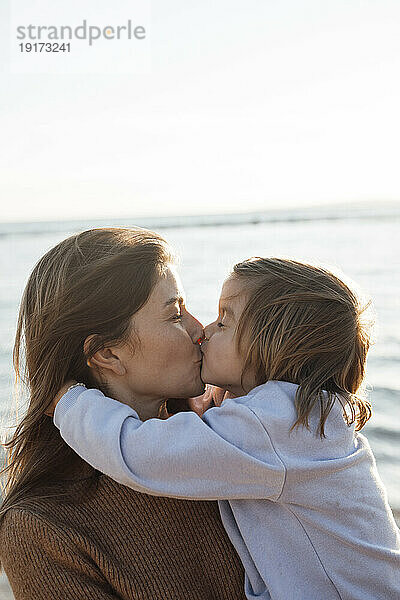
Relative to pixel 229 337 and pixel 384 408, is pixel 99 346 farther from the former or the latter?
pixel 384 408

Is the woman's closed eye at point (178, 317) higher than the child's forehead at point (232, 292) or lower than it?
lower

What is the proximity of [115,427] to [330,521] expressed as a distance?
62 centimetres

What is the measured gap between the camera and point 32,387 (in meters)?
2.48

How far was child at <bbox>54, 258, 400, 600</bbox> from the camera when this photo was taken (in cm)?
203

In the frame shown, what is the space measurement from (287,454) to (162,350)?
0.52 m

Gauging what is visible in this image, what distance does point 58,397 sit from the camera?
2375 mm

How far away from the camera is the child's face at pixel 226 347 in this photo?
2.42 meters

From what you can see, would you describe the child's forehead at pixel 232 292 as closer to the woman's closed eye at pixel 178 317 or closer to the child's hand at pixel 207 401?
the woman's closed eye at pixel 178 317

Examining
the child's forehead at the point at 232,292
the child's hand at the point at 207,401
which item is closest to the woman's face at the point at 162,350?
the child's forehead at the point at 232,292

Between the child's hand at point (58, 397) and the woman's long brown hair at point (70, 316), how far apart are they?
14mm

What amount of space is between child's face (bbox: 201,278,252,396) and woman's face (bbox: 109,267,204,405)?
50mm

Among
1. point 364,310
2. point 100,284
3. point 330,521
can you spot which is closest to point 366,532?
point 330,521

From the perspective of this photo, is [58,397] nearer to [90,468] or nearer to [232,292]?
[90,468]

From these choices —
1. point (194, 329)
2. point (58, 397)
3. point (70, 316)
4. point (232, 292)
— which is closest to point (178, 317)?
point (194, 329)
